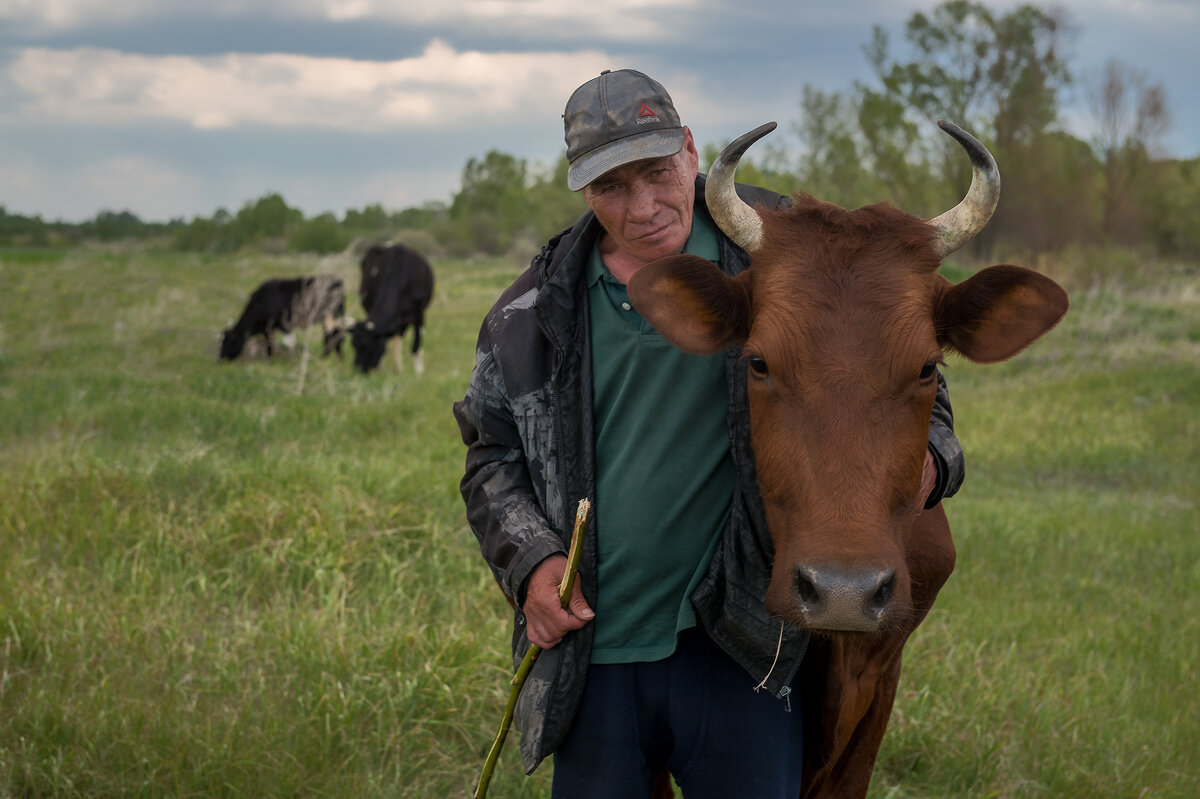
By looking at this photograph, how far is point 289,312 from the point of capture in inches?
680

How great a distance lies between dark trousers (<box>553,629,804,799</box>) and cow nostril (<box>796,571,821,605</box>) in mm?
530

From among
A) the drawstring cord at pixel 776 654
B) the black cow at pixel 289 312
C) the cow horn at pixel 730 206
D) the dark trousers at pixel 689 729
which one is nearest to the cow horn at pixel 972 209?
the cow horn at pixel 730 206

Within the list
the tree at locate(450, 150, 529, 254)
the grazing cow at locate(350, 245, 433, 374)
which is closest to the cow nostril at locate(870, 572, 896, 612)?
the grazing cow at locate(350, 245, 433, 374)

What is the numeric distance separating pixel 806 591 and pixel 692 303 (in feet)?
2.46

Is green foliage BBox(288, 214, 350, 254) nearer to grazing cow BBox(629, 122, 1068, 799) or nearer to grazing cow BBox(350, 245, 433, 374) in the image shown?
grazing cow BBox(350, 245, 433, 374)

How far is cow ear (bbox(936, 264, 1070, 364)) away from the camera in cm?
248

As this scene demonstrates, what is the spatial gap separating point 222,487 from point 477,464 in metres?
4.39

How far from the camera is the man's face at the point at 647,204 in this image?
2.57 meters

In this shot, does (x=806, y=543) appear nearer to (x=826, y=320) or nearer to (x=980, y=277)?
(x=826, y=320)

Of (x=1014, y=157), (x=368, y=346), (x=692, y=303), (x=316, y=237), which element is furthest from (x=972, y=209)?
(x=316, y=237)

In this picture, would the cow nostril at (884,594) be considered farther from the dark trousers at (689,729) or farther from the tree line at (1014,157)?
the tree line at (1014,157)

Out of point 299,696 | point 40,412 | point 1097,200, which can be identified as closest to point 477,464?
point 299,696

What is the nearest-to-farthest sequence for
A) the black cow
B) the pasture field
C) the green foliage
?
the pasture field
the black cow
the green foliage

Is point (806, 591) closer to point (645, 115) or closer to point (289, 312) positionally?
point (645, 115)
